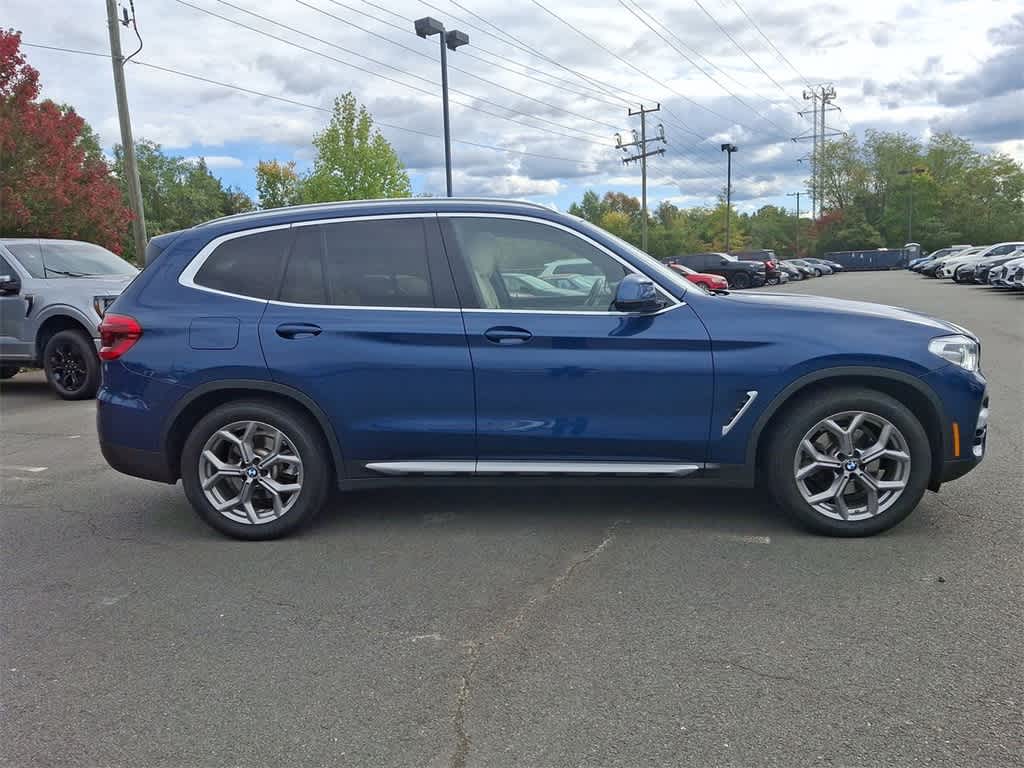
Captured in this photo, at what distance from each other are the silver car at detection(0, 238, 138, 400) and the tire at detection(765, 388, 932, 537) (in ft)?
27.1

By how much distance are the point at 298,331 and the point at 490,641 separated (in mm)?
2013

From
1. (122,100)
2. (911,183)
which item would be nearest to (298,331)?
(122,100)

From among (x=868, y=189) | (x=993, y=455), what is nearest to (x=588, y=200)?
(x=868, y=189)

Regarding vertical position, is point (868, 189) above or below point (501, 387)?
above

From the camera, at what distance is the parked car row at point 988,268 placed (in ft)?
80.2

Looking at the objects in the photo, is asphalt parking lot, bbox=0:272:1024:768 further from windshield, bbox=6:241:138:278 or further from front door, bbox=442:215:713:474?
windshield, bbox=6:241:138:278

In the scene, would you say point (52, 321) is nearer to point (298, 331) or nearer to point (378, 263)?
point (298, 331)

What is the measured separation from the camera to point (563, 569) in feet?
12.9

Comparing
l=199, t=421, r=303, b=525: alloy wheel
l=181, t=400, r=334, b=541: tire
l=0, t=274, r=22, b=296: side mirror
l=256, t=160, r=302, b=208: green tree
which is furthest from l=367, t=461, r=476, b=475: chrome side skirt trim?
l=256, t=160, r=302, b=208: green tree

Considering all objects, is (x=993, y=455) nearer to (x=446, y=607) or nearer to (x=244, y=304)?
(x=446, y=607)

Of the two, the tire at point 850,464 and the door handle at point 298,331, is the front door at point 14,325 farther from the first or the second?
the tire at point 850,464

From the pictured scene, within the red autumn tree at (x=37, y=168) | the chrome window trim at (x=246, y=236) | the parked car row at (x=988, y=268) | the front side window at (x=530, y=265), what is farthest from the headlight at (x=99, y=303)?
the parked car row at (x=988, y=268)

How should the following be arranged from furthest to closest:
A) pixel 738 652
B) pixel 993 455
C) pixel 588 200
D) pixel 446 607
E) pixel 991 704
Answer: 1. pixel 588 200
2. pixel 993 455
3. pixel 446 607
4. pixel 738 652
5. pixel 991 704

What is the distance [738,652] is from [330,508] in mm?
2803
